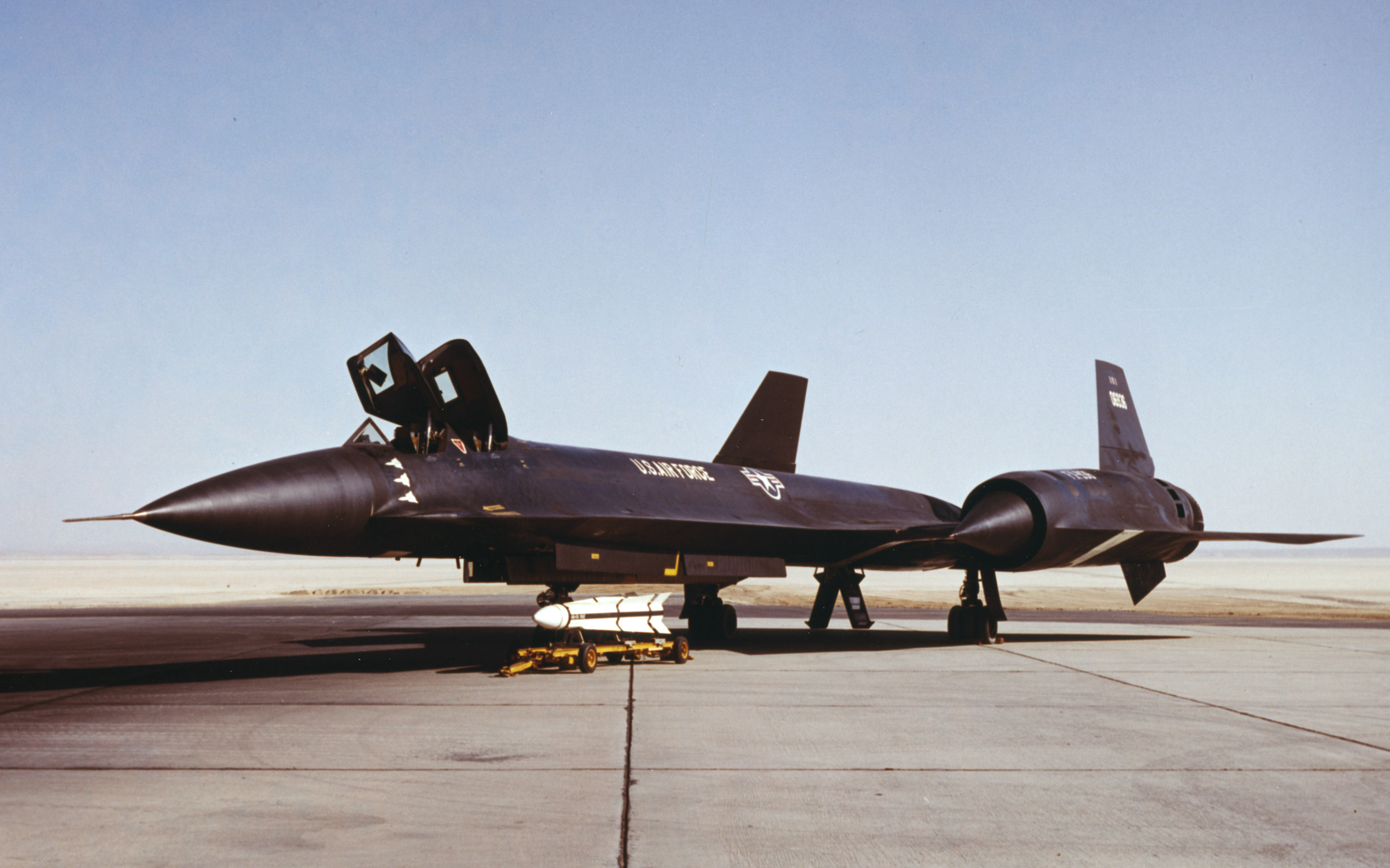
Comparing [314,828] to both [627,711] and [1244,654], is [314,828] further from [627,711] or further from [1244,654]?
[1244,654]

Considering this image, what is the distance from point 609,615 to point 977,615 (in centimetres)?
566

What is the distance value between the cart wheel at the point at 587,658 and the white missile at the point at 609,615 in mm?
345

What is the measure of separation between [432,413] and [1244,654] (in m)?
9.89

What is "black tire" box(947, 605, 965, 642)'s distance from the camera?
13.9 meters

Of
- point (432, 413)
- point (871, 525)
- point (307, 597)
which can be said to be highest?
point (432, 413)

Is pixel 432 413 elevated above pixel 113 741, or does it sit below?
above

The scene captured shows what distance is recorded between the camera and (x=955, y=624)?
45.6 feet

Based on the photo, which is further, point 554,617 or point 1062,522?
point 1062,522

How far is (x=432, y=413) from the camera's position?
381 inches

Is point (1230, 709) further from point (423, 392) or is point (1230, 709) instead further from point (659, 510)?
point (423, 392)

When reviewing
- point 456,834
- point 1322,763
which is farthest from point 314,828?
point 1322,763

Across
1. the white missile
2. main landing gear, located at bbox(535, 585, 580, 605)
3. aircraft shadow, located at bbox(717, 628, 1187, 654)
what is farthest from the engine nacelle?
main landing gear, located at bbox(535, 585, 580, 605)

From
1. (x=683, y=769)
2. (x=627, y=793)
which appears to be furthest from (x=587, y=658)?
(x=627, y=793)

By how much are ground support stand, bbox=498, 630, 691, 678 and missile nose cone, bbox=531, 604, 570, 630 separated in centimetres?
17
